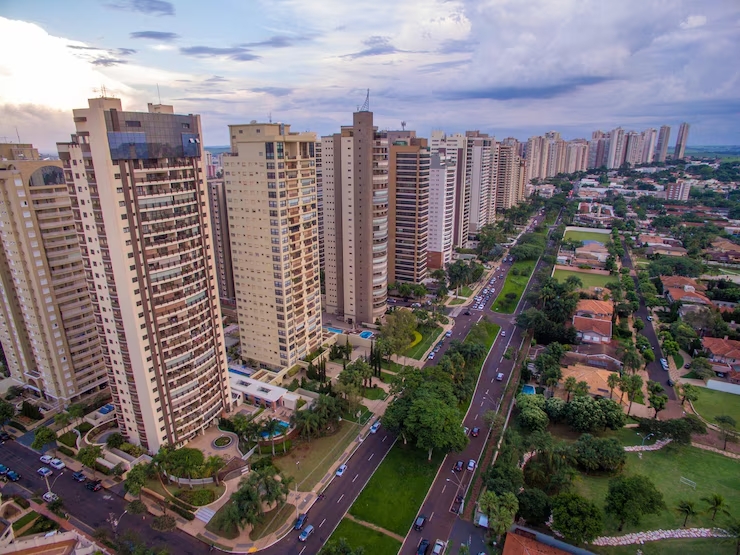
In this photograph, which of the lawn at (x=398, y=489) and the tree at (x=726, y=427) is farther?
the tree at (x=726, y=427)

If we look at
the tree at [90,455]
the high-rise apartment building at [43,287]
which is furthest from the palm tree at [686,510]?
the high-rise apartment building at [43,287]

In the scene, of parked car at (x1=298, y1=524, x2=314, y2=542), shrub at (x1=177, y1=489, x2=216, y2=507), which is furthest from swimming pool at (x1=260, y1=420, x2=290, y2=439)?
Result: parked car at (x1=298, y1=524, x2=314, y2=542)

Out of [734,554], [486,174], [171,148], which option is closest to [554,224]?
[486,174]

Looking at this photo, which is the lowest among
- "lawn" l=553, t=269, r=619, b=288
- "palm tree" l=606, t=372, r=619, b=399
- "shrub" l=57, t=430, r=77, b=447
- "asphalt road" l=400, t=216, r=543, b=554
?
"asphalt road" l=400, t=216, r=543, b=554

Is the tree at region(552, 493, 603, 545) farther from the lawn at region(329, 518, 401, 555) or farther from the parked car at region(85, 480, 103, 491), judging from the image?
the parked car at region(85, 480, 103, 491)

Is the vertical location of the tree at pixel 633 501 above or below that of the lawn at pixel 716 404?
above

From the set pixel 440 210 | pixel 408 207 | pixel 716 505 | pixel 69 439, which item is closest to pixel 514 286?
pixel 440 210

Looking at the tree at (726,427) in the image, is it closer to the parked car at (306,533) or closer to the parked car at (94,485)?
the parked car at (306,533)
